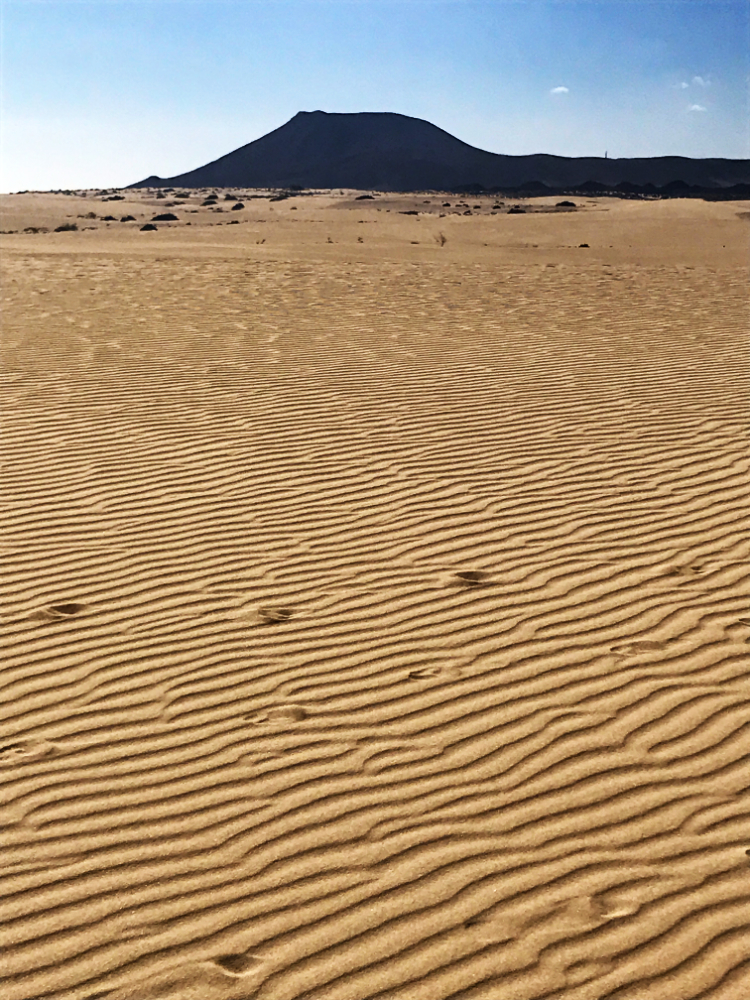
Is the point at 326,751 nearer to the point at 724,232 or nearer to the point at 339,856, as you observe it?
the point at 339,856

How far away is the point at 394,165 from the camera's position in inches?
4727

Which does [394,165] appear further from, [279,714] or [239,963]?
[239,963]

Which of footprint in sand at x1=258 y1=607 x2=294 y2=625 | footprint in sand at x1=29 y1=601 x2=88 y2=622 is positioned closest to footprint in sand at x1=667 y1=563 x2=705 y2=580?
footprint in sand at x1=258 y1=607 x2=294 y2=625

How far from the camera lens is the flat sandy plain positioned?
3.27m

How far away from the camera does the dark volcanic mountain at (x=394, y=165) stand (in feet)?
380

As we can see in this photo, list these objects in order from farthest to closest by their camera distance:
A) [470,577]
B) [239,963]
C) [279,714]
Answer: [470,577] → [279,714] → [239,963]

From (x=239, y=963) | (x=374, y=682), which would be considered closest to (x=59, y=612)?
(x=374, y=682)

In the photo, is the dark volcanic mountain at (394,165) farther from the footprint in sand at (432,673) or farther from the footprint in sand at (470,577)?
the footprint in sand at (432,673)

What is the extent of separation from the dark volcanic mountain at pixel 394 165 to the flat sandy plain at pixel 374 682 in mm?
98024

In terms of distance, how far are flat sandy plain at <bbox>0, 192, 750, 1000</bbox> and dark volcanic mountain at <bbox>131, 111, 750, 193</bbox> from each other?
98024 millimetres

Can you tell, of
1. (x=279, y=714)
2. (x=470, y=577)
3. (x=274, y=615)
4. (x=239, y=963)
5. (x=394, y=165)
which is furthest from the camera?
(x=394, y=165)

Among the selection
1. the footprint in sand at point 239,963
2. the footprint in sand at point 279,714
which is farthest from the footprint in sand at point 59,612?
the footprint in sand at point 239,963

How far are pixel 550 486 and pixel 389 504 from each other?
1.21m

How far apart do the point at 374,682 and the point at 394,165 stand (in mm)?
122040
